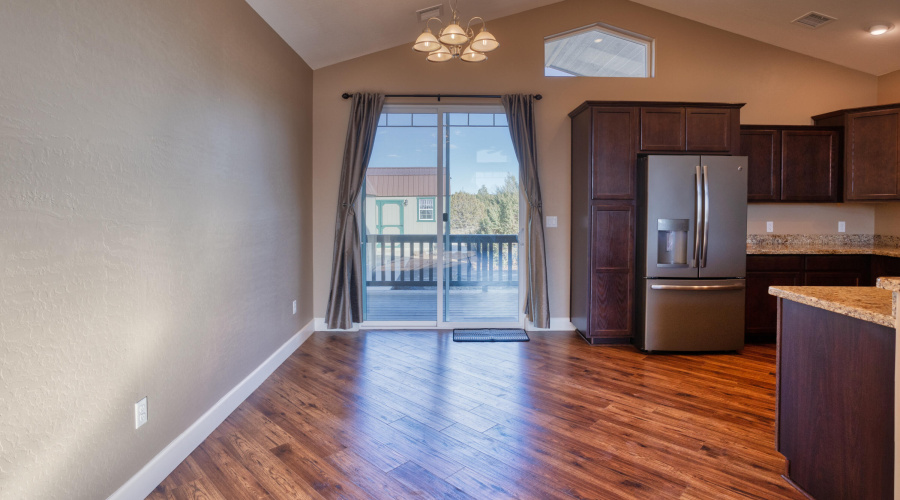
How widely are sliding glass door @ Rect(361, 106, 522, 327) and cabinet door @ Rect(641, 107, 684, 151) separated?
4.13ft

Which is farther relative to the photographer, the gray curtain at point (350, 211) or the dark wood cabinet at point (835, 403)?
the gray curtain at point (350, 211)

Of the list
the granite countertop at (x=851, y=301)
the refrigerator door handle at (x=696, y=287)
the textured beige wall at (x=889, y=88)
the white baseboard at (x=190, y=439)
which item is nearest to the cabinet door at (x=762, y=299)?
the refrigerator door handle at (x=696, y=287)

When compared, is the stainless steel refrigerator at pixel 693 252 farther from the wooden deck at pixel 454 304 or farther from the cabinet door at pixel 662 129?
the wooden deck at pixel 454 304

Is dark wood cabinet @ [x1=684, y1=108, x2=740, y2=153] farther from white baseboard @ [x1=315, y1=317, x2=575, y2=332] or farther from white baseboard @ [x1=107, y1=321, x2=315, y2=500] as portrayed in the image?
white baseboard @ [x1=107, y1=321, x2=315, y2=500]

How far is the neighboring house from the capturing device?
473cm

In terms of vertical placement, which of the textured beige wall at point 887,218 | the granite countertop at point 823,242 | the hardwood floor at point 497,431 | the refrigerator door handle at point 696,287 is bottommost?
the hardwood floor at point 497,431

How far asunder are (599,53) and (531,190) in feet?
5.22

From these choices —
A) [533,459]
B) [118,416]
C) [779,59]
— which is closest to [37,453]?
[118,416]

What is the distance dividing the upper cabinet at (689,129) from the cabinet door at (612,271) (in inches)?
25.4

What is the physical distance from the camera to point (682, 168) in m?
3.89

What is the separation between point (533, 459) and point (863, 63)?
16.9 ft

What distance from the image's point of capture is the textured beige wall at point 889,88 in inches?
178

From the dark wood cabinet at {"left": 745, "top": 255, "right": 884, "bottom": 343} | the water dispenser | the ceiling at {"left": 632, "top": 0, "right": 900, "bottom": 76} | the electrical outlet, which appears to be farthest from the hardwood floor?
the ceiling at {"left": 632, "top": 0, "right": 900, "bottom": 76}

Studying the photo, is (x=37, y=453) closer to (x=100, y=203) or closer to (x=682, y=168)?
(x=100, y=203)
